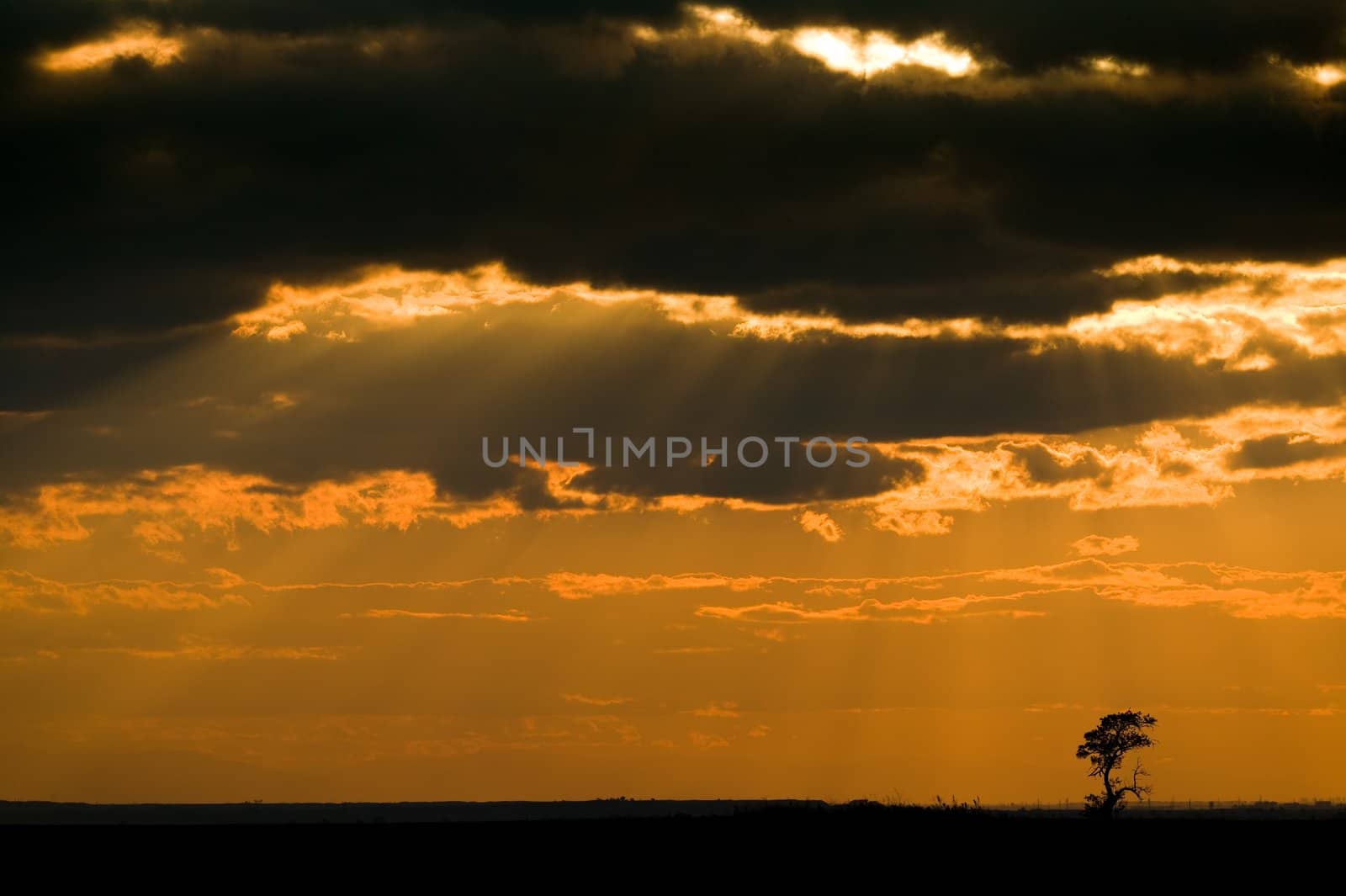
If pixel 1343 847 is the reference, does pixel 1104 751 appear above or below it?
above

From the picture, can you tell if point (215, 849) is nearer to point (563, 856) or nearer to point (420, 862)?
point (420, 862)

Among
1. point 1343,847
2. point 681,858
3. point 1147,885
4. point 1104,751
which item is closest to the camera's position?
point 1147,885

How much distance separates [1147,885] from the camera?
6575cm

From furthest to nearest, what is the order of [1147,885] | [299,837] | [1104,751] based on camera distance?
[1104,751] → [299,837] → [1147,885]

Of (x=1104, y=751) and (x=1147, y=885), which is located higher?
(x=1104, y=751)

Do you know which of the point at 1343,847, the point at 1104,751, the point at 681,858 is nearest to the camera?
the point at 681,858

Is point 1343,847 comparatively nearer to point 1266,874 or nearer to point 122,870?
point 1266,874

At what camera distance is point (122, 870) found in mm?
73312

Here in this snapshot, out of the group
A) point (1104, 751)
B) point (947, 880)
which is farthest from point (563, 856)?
point (1104, 751)

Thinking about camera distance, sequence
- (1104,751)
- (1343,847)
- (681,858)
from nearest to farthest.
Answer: (681,858) < (1343,847) < (1104,751)

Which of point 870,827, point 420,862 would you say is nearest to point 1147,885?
point 870,827

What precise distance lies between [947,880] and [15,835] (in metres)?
49.2

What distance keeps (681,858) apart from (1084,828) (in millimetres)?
19726

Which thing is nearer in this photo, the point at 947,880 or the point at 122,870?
the point at 947,880
